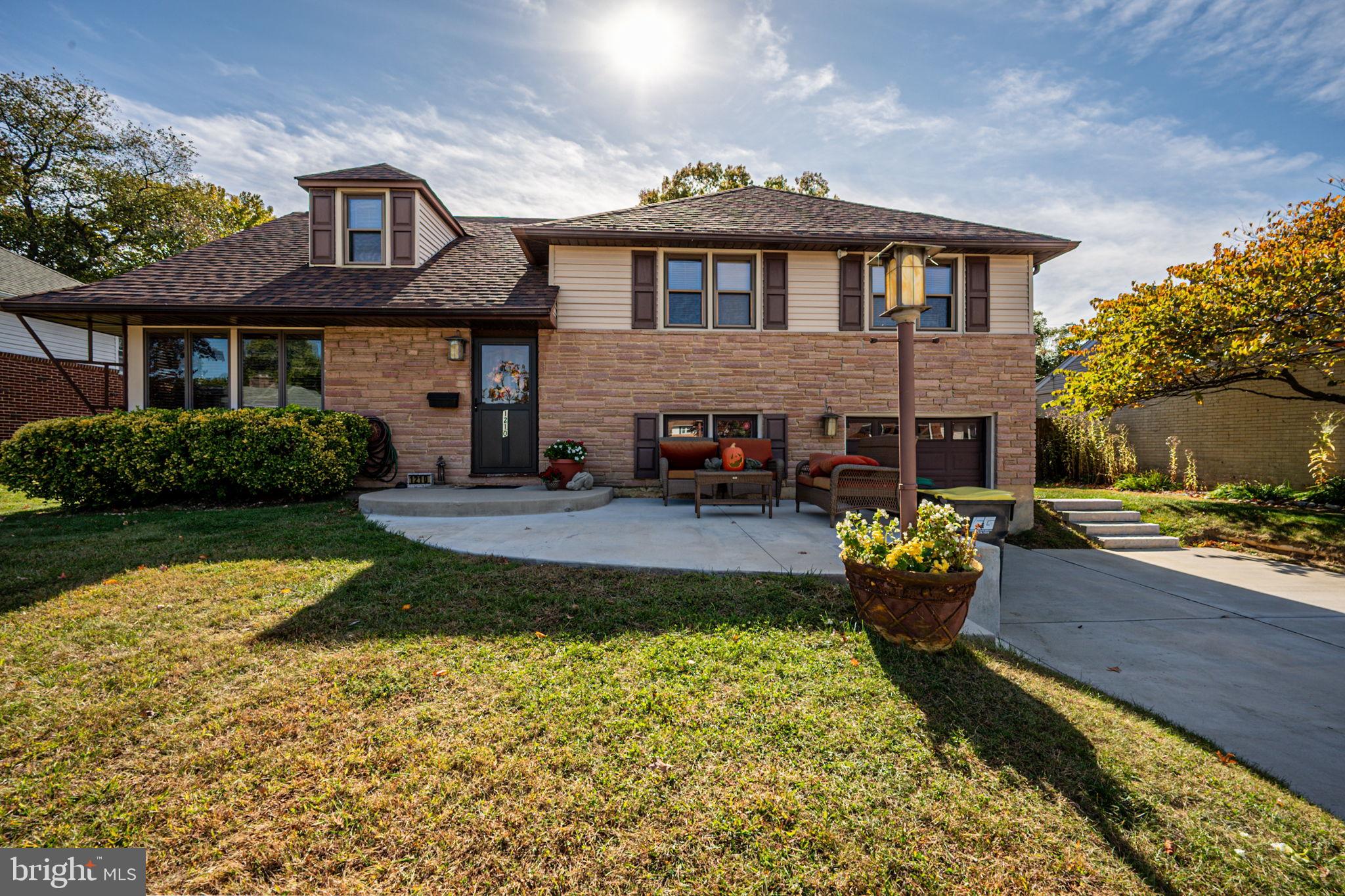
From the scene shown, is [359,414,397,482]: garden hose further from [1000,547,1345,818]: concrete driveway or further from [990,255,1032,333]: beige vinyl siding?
[990,255,1032,333]: beige vinyl siding

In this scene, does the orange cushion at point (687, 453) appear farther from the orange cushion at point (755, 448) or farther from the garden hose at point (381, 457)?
the garden hose at point (381, 457)

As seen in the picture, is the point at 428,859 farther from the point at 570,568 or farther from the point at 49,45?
the point at 49,45

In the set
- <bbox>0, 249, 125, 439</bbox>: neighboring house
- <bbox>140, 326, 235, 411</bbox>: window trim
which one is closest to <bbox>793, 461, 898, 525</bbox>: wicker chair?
<bbox>140, 326, 235, 411</bbox>: window trim

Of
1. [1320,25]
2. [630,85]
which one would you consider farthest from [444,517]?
[1320,25]

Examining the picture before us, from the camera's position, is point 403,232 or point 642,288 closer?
point 642,288

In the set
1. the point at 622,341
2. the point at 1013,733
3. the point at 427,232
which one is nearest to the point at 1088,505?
the point at 622,341

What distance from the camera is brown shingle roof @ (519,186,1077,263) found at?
8.45 metres

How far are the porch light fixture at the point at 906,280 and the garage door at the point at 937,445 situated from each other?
5793 mm

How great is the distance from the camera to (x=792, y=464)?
9008mm

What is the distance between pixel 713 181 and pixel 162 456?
16.5m

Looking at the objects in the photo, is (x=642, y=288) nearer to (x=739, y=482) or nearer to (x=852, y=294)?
(x=852, y=294)

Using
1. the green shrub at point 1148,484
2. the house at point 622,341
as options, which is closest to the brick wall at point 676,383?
the house at point 622,341

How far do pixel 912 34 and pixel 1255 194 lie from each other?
26.6 feet

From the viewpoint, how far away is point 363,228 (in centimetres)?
941
